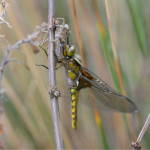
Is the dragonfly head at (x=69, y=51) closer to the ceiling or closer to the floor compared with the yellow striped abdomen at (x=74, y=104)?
closer to the ceiling

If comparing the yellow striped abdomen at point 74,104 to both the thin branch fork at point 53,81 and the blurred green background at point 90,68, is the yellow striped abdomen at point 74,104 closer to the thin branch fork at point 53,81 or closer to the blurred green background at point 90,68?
the blurred green background at point 90,68

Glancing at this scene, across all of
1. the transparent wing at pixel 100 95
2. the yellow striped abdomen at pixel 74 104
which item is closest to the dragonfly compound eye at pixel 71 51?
the transparent wing at pixel 100 95

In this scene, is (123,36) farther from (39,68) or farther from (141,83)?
(39,68)

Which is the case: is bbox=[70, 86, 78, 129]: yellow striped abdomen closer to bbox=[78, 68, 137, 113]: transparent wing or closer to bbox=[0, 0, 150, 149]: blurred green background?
bbox=[78, 68, 137, 113]: transparent wing

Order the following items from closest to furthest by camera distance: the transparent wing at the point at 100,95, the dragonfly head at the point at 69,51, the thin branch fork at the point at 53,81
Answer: the thin branch fork at the point at 53,81 < the dragonfly head at the point at 69,51 < the transparent wing at the point at 100,95

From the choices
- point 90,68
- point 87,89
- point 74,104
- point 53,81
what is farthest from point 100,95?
point 53,81

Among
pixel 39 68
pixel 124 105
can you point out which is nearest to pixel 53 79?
pixel 124 105

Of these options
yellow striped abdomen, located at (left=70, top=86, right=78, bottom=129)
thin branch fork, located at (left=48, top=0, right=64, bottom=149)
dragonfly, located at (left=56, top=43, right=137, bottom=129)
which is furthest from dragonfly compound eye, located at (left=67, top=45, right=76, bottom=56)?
thin branch fork, located at (left=48, top=0, right=64, bottom=149)

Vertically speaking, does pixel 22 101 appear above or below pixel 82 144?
above

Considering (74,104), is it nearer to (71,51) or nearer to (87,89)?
(87,89)
